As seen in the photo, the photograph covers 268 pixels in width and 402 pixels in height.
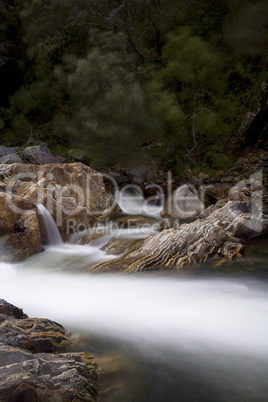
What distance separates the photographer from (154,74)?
1316 centimetres

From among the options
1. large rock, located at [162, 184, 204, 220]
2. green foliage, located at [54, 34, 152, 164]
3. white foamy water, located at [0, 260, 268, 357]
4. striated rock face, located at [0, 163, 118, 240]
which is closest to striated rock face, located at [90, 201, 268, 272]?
white foamy water, located at [0, 260, 268, 357]

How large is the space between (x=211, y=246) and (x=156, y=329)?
250cm

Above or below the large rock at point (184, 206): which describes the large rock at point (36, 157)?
above

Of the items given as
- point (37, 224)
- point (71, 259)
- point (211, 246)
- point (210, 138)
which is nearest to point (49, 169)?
point (37, 224)

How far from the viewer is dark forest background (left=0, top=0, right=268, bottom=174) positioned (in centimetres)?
1210

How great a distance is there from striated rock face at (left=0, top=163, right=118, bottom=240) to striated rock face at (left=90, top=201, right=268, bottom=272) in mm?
1924

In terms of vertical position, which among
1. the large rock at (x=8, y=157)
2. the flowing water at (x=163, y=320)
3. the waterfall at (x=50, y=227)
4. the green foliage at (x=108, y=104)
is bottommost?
the flowing water at (x=163, y=320)

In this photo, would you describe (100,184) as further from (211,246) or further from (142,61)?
(142,61)

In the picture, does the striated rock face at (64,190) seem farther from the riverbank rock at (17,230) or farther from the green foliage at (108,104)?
the green foliage at (108,104)

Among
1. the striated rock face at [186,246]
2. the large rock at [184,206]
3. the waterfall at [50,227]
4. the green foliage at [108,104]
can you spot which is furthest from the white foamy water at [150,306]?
the green foliage at [108,104]

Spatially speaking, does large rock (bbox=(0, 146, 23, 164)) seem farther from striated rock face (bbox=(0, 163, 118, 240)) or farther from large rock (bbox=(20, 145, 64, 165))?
striated rock face (bbox=(0, 163, 118, 240))

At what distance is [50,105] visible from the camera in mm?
16547

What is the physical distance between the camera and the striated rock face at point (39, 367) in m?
1.64

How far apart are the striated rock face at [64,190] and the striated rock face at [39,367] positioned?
3.97 m
